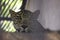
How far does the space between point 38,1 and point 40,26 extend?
0.17 feet

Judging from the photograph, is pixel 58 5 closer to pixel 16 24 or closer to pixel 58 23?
pixel 58 23

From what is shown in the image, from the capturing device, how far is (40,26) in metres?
0.24

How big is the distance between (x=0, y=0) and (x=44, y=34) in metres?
0.12

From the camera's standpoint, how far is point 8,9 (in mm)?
249

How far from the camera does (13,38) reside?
0.23 metres

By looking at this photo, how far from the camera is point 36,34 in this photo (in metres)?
0.22

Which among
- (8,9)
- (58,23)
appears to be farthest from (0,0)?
(58,23)

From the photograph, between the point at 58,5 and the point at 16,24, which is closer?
the point at 58,5

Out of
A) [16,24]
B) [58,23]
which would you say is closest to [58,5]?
[58,23]

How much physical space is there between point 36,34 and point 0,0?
104 mm

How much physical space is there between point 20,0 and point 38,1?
0.04 meters

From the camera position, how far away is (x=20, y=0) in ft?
0.81

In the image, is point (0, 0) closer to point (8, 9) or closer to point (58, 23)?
point (8, 9)

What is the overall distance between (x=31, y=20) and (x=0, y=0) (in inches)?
3.2
